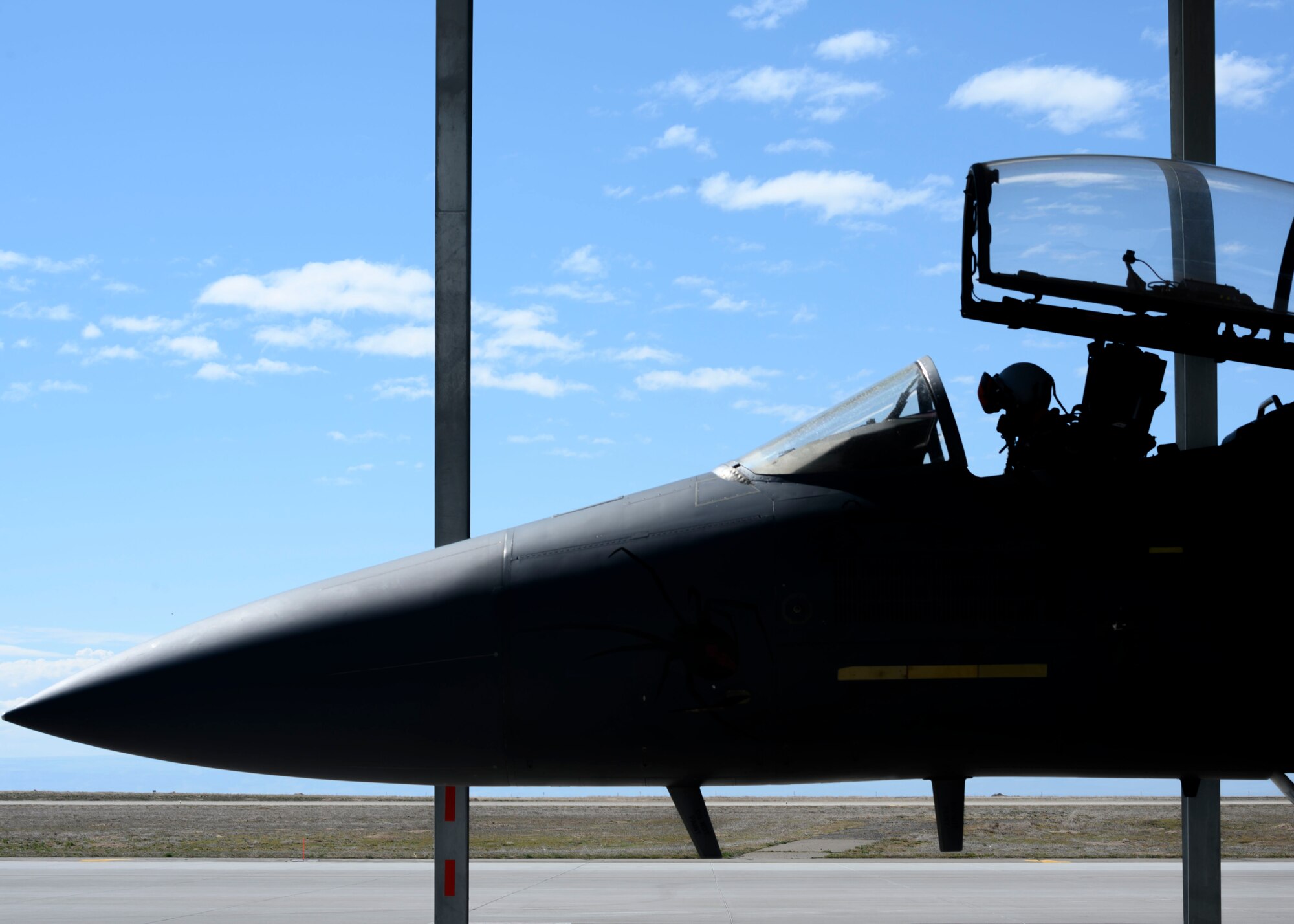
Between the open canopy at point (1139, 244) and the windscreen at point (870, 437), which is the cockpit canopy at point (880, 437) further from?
the open canopy at point (1139, 244)

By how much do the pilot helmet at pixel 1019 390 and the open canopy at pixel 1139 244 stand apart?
0.35 meters

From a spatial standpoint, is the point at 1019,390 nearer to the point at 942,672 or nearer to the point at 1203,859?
the point at 942,672

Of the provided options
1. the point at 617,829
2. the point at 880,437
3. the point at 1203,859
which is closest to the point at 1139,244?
the point at 880,437

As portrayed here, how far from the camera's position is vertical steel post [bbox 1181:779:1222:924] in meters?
8.06

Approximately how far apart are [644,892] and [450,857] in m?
7.88

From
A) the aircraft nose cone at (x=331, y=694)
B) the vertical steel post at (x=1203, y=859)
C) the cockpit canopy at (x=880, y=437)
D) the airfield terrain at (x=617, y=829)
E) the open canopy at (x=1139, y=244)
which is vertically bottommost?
the airfield terrain at (x=617, y=829)

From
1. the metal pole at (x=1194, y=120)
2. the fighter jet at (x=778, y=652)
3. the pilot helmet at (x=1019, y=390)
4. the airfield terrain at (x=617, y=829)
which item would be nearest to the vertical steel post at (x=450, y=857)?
the fighter jet at (x=778, y=652)

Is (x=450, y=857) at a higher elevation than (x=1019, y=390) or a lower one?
lower

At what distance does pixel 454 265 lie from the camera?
7805 mm

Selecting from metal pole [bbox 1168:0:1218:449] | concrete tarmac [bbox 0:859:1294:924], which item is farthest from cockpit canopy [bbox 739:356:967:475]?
concrete tarmac [bbox 0:859:1294:924]

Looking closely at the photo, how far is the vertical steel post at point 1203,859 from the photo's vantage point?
317 inches

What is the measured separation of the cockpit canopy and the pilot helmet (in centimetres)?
34

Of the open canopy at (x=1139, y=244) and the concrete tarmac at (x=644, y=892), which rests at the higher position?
the open canopy at (x=1139, y=244)

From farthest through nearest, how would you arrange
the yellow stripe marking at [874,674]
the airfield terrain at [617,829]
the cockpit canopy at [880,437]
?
the airfield terrain at [617,829] < the cockpit canopy at [880,437] < the yellow stripe marking at [874,674]
